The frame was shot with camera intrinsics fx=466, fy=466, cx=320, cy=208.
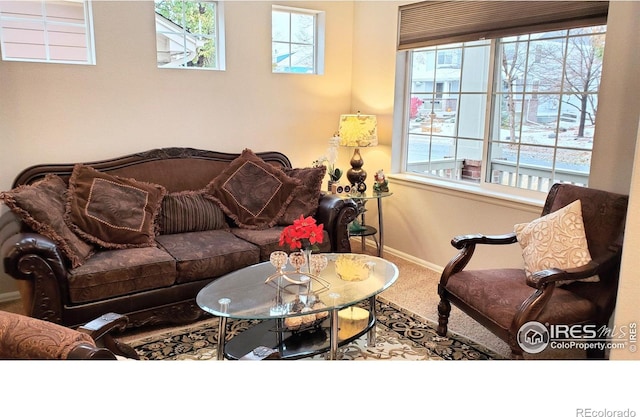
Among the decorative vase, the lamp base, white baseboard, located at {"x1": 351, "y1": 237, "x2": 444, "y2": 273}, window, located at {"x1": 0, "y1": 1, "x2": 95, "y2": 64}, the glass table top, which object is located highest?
window, located at {"x1": 0, "y1": 1, "x2": 95, "y2": 64}

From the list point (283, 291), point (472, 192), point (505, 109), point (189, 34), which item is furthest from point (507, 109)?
point (189, 34)

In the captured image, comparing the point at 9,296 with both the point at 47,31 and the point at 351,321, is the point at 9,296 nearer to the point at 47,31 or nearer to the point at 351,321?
the point at 47,31

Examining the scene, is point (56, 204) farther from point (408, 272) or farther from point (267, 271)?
point (408, 272)

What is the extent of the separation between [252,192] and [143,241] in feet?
3.15

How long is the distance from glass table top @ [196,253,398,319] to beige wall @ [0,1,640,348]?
1461 mm

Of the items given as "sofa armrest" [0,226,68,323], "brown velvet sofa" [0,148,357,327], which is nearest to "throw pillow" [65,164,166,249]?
"brown velvet sofa" [0,148,357,327]

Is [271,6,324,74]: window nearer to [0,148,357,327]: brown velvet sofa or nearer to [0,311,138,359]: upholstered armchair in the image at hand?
[0,148,357,327]: brown velvet sofa

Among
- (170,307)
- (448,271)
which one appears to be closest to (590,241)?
(448,271)

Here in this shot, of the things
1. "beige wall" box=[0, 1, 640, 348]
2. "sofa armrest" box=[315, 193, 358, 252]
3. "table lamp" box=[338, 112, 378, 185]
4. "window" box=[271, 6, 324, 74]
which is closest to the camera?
"beige wall" box=[0, 1, 640, 348]

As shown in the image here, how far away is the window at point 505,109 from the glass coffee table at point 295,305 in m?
1.52

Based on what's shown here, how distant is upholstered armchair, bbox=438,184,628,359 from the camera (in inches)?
91.7

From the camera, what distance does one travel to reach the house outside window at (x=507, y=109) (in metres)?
3.14

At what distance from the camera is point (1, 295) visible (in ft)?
11.1

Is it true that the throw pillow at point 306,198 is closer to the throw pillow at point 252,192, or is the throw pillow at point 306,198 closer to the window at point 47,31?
the throw pillow at point 252,192
